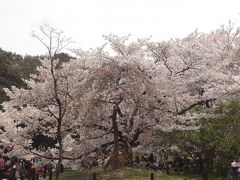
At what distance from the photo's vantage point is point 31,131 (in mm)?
25719

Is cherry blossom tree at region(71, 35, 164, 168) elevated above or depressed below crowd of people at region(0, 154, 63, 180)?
above

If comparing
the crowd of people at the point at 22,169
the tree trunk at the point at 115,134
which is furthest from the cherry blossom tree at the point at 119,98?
the crowd of people at the point at 22,169

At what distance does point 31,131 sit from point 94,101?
6.31m

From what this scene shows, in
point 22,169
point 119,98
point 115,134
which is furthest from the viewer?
point 22,169

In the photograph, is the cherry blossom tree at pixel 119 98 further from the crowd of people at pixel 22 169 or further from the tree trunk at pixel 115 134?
the crowd of people at pixel 22 169

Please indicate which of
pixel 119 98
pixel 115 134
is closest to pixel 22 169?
→ pixel 115 134

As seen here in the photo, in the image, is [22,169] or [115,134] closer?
[115,134]

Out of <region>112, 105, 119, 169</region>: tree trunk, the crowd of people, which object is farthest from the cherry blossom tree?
the crowd of people

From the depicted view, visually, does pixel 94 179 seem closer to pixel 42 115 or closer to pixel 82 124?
pixel 82 124

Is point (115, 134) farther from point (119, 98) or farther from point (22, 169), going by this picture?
point (22, 169)

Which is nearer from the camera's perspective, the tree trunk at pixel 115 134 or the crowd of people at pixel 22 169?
the crowd of people at pixel 22 169

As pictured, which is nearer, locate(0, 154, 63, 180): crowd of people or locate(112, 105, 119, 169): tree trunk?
locate(0, 154, 63, 180): crowd of people

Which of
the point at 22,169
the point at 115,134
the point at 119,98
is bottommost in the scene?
the point at 22,169

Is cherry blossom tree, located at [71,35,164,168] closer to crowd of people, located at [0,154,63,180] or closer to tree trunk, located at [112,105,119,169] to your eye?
tree trunk, located at [112,105,119,169]
